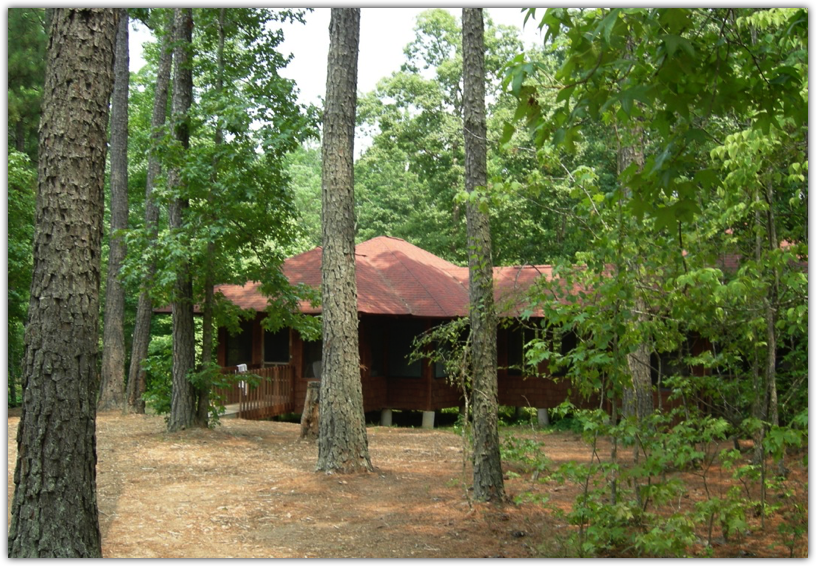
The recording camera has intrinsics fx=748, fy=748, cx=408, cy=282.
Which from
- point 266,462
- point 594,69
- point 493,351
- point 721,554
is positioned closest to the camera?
point 594,69

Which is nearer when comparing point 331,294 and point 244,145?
point 331,294

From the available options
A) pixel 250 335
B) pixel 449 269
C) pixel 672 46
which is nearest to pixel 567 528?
pixel 672 46

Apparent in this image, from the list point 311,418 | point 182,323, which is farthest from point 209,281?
point 311,418

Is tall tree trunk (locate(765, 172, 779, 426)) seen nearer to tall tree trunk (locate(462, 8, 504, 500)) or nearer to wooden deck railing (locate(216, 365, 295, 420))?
tall tree trunk (locate(462, 8, 504, 500))

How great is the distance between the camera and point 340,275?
10250mm

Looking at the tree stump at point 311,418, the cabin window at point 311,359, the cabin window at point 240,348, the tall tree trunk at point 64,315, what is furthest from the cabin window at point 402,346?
the tall tree trunk at point 64,315

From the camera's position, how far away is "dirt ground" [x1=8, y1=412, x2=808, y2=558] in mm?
6594

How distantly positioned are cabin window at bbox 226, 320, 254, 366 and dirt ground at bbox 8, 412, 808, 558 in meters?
7.16

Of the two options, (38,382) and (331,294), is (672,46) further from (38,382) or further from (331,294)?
(331,294)

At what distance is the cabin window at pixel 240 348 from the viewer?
20.1 metres

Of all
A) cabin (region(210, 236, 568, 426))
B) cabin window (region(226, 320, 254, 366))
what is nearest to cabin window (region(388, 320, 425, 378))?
cabin (region(210, 236, 568, 426))

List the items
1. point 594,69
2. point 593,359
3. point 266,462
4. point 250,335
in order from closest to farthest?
point 594,69, point 593,359, point 266,462, point 250,335

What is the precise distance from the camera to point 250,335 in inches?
792

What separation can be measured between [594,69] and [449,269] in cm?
1950
